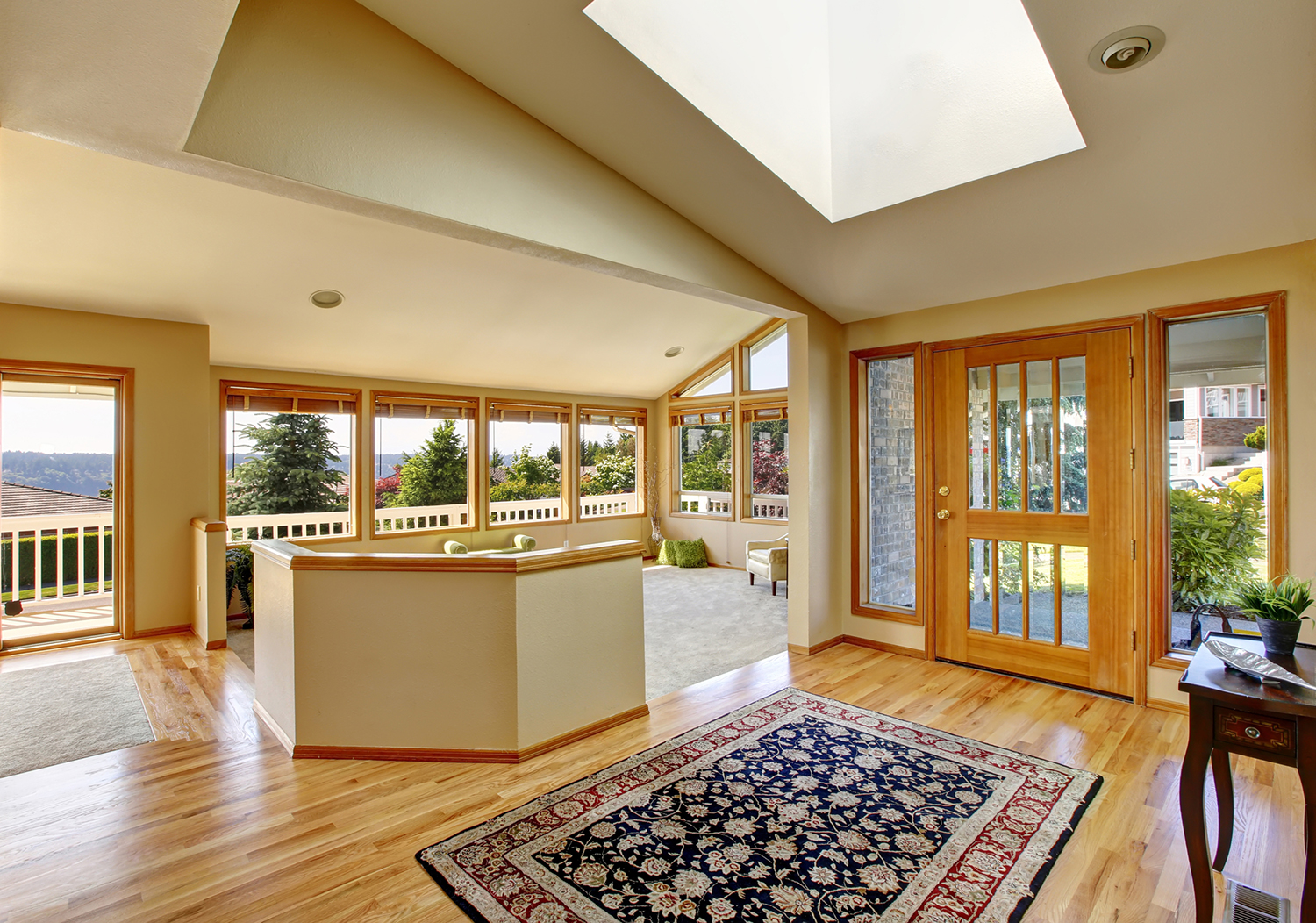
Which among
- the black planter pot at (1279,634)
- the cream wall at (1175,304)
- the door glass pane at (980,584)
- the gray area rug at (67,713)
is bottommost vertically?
the gray area rug at (67,713)

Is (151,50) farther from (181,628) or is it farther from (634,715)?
(181,628)

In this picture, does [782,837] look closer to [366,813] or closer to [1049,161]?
[366,813]

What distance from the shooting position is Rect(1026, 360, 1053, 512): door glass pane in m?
3.83

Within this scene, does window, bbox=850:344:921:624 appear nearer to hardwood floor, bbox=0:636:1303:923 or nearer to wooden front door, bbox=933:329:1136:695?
wooden front door, bbox=933:329:1136:695

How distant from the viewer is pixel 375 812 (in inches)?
96.2

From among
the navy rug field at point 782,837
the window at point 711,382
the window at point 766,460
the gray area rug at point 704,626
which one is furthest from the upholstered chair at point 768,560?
the navy rug field at point 782,837

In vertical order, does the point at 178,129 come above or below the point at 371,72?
below

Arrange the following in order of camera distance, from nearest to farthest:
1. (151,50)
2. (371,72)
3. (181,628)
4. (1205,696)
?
(151,50) → (1205,696) → (371,72) → (181,628)

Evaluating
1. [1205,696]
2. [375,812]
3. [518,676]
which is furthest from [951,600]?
[375,812]

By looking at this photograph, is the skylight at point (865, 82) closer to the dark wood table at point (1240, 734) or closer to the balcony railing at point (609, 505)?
the dark wood table at point (1240, 734)

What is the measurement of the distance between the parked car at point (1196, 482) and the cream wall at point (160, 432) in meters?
6.67

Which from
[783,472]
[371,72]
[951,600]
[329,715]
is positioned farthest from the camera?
[783,472]

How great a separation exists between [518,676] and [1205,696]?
2386 millimetres

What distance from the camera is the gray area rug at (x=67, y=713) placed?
3025mm
